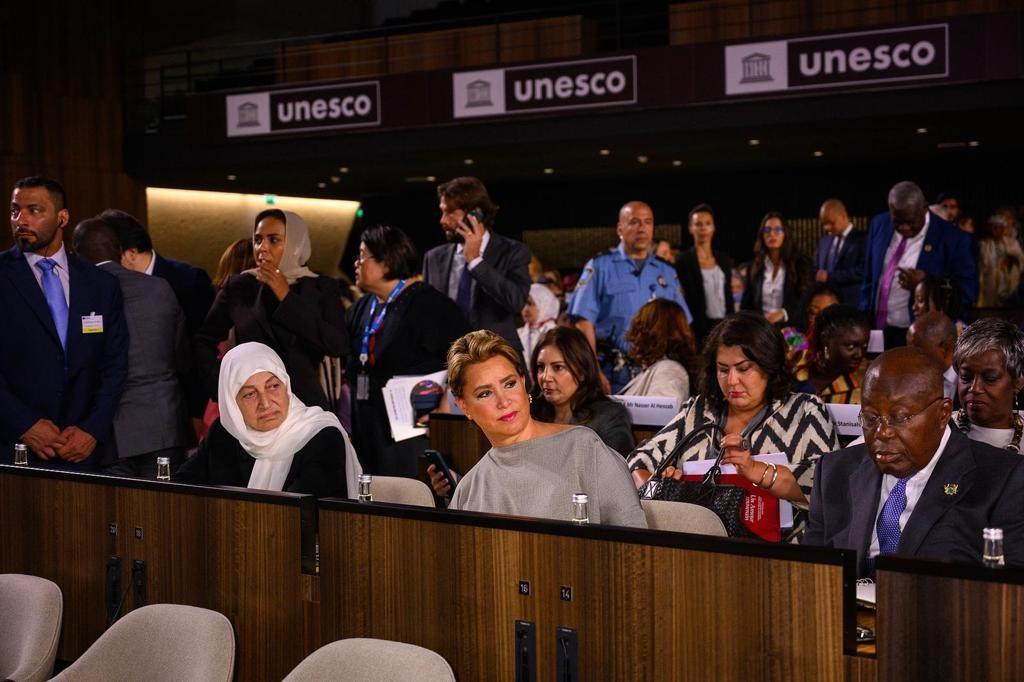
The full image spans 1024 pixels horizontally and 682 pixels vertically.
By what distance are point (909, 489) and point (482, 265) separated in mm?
2723

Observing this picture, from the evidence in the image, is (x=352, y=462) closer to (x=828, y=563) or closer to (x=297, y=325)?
(x=297, y=325)

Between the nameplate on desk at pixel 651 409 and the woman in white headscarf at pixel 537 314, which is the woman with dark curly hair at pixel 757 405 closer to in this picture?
the nameplate on desk at pixel 651 409

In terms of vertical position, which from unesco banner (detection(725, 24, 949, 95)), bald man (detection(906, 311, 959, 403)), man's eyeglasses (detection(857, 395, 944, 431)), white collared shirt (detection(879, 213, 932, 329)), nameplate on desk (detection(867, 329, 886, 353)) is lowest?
man's eyeglasses (detection(857, 395, 944, 431))

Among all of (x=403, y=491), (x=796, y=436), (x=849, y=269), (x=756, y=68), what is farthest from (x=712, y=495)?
(x=756, y=68)

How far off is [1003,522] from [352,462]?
184 centimetres

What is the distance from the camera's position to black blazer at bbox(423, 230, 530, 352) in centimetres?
512

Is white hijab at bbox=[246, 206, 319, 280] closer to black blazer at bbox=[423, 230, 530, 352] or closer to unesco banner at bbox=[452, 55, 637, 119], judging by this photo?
black blazer at bbox=[423, 230, 530, 352]

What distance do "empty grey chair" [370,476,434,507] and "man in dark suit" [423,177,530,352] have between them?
1682mm

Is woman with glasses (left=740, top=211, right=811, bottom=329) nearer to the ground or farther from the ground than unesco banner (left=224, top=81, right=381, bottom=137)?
nearer to the ground

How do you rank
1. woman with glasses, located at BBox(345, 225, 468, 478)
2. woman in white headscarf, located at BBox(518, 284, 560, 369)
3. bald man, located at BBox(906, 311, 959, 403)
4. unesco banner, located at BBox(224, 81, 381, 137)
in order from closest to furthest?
bald man, located at BBox(906, 311, 959, 403) < woman with glasses, located at BBox(345, 225, 468, 478) < woman in white headscarf, located at BBox(518, 284, 560, 369) < unesco banner, located at BBox(224, 81, 381, 137)

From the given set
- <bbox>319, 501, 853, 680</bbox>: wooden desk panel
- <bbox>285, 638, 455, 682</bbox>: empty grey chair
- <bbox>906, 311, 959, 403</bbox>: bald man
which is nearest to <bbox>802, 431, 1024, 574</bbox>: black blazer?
<bbox>319, 501, 853, 680</bbox>: wooden desk panel

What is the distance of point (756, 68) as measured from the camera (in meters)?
9.70

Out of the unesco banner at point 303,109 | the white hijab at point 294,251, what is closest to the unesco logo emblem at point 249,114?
the unesco banner at point 303,109

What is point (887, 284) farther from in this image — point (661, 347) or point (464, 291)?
point (464, 291)
